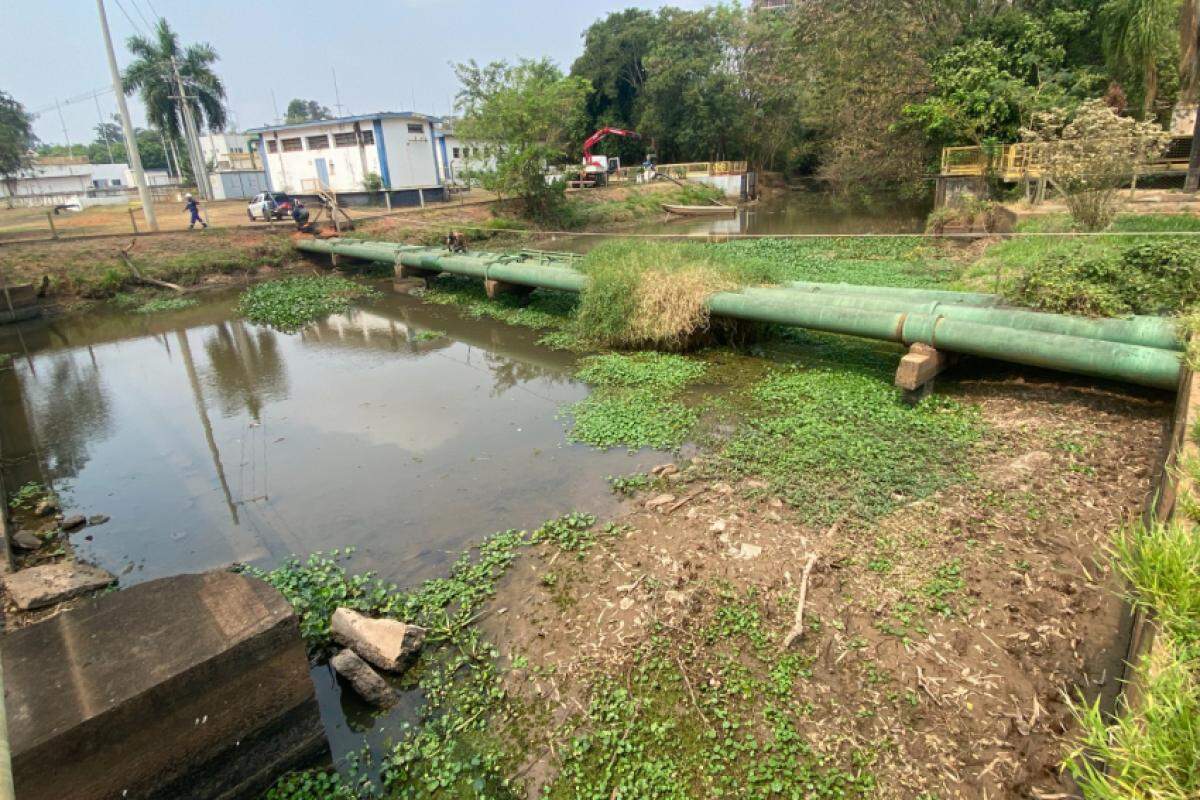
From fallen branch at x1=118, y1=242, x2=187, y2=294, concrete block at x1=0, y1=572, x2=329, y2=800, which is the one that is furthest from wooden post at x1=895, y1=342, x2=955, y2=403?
fallen branch at x1=118, y1=242, x2=187, y2=294

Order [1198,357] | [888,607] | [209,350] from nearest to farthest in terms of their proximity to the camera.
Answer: [888,607] → [1198,357] → [209,350]

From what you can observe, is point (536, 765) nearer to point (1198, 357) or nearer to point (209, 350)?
point (1198, 357)

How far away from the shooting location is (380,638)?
4.05 meters

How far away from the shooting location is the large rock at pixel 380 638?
3.96m

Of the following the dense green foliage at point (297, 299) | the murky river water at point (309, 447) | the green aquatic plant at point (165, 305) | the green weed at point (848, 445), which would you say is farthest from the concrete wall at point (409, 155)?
the green weed at point (848, 445)

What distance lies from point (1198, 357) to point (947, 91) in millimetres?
20380

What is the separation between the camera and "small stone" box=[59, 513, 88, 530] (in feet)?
19.9

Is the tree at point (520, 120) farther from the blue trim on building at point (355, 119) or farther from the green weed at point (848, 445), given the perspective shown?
the green weed at point (848, 445)

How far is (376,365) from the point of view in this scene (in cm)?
1066

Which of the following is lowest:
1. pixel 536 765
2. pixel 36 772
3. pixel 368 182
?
pixel 536 765

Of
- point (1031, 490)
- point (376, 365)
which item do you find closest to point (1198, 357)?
point (1031, 490)

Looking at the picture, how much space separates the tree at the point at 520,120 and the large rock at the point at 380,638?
22634 mm

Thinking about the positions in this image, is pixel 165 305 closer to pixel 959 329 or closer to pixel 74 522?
pixel 74 522

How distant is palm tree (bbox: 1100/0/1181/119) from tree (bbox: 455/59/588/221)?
55.7 ft
